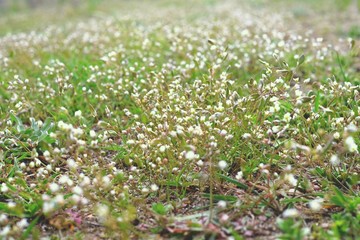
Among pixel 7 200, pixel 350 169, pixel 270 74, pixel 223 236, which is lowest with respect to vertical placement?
pixel 7 200

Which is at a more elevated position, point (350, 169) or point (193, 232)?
point (350, 169)

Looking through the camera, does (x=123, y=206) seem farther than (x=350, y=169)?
No

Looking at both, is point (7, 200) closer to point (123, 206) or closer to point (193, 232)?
point (123, 206)

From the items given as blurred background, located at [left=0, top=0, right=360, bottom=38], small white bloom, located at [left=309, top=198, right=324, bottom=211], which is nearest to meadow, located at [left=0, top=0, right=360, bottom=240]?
small white bloom, located at [left=309, top=198, right=324, bottom=211]

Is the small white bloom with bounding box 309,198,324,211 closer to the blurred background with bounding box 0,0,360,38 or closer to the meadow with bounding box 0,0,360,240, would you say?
the meadow with bounding box 0,0,360,240

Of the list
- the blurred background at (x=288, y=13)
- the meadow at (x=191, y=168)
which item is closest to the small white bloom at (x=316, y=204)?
the meadow at (x=191, y=168)

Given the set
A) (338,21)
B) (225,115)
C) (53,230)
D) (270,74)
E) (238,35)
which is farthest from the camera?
(338,21)

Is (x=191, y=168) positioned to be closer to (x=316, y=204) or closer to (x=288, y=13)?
(x=316, y=204)

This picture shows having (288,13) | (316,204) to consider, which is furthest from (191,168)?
(288,13)

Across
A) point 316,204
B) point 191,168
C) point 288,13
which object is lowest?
point 191,168

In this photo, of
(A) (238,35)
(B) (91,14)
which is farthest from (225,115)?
(B) (91,14)

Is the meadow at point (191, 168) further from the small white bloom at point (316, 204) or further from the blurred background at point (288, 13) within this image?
the blurred background at point (288, 13)
